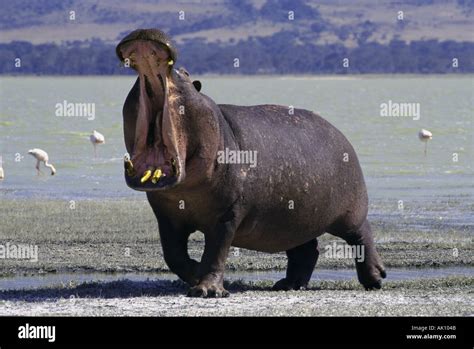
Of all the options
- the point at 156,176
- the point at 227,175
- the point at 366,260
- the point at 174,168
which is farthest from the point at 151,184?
the point at 366,260

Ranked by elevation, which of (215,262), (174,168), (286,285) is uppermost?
(174,168)

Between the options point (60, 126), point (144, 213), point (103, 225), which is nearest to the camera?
point (103, 225)

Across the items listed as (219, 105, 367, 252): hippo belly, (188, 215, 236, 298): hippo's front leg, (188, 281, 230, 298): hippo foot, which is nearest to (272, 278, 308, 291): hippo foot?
(219, 105, 367, 252): hippo belly

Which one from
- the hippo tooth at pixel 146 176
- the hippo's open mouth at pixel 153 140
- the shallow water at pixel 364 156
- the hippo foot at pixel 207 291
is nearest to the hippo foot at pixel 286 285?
the hippo foot at pixel 207 291

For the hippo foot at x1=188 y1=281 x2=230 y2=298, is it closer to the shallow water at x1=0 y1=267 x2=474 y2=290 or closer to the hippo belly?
the hippo belly

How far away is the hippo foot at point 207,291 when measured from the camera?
13.3m

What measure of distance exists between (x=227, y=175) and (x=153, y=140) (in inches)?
42.5

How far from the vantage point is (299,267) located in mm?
15008

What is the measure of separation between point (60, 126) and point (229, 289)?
47.9 meters

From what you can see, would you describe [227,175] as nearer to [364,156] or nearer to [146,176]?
[146,176]

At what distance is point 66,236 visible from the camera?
1948 centimetres

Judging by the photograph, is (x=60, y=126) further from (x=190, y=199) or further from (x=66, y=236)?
(x=190, y=199)

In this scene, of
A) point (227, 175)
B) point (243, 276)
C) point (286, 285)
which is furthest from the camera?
point (243, 276)
